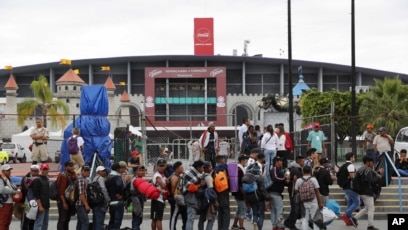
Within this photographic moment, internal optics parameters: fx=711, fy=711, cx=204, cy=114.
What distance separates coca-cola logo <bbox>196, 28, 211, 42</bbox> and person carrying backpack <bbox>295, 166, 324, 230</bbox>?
72.5m

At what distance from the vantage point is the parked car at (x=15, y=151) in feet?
136

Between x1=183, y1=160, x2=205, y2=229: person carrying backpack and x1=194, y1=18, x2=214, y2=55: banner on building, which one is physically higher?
x1=194, y1=18, x2=214, y2=55: banner on building

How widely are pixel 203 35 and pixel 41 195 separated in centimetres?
7386

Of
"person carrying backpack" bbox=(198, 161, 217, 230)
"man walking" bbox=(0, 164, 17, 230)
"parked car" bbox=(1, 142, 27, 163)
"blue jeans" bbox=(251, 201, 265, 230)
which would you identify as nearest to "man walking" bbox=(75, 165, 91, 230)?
"man walking" bbox=(0, 164, 17, 230)

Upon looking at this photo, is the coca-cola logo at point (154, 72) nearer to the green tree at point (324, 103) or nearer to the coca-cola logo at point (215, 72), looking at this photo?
the coca-cola logo at point (215, 72)

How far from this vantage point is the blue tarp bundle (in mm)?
18859

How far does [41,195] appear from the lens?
1271 cm

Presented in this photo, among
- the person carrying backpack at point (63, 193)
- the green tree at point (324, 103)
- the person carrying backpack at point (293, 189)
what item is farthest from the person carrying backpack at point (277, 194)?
the green tree at point (324, 103)

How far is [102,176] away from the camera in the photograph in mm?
13062

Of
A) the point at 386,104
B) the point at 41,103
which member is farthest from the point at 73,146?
the point at 41,103

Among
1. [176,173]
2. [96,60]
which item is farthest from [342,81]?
[176,173]

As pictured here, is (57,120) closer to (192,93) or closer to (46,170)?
(192,93)

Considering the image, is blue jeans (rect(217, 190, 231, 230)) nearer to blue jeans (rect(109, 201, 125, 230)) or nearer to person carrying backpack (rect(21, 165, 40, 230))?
blue jeans (rect(109, 201, 125, 230))

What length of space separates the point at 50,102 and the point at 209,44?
3095cm
